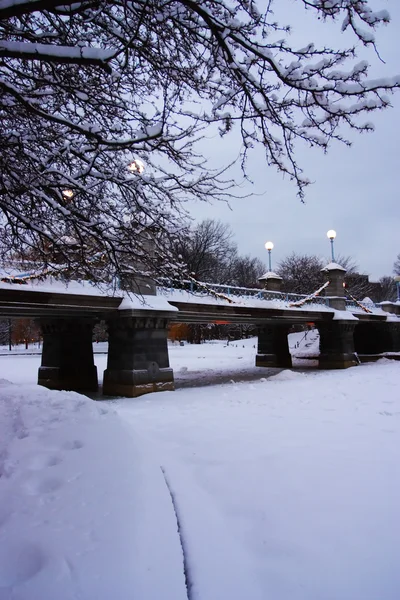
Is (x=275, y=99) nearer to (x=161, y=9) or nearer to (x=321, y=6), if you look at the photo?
(x=321, y=6)

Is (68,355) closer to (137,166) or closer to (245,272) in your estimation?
(137,166)

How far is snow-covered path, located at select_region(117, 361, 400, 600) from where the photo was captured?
326 cm

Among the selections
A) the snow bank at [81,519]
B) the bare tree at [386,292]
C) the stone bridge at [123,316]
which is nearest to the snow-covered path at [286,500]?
the snow bank at [81,519]

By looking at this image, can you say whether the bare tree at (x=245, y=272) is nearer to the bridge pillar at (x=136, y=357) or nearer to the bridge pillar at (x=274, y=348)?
the bridge pillar at (x=274, y=348)

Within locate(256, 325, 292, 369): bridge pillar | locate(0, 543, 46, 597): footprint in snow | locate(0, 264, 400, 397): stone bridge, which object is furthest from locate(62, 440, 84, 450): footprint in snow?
locate(256, 325, 292, 369): bridge pillar

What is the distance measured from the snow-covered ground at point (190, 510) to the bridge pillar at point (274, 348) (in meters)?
19.8

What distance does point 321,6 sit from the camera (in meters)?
3.81

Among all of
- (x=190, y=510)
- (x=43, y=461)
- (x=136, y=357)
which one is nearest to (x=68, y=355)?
(x=136, y=357)

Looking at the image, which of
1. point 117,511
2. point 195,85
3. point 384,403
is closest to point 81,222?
point 195,85

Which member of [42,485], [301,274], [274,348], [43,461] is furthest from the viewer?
[301,274]

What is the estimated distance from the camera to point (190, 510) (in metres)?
4.39

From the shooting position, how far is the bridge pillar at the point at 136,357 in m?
14.4

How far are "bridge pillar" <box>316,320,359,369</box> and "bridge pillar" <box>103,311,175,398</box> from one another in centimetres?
1351

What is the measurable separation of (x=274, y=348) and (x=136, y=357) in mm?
15316
